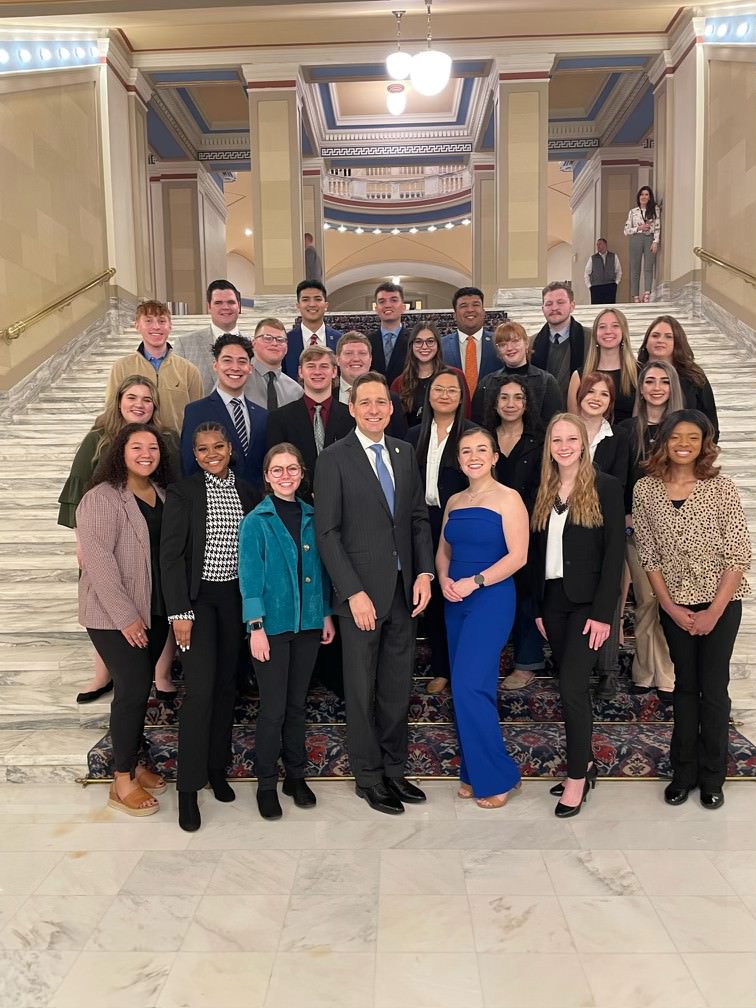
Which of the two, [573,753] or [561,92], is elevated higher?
[561,92]

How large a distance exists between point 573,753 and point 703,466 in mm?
1334

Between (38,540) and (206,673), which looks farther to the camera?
(38,540)

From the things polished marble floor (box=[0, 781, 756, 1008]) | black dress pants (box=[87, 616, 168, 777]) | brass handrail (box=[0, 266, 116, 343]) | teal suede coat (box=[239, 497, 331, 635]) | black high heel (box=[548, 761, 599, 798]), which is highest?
brass handrail (box=[0, 266, 116, 343])

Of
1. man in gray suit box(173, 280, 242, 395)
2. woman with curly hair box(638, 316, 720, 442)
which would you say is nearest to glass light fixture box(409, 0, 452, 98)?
man in gray suit box(173, 280, 242, 395)

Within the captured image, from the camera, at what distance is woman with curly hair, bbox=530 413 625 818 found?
339 centimetres

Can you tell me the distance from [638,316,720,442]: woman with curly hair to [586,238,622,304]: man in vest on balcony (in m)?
7.76

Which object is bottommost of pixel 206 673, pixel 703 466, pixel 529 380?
pixel 206 673

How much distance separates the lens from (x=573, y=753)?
136 inches

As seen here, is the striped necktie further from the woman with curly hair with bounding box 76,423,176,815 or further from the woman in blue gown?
the woman in blue gown

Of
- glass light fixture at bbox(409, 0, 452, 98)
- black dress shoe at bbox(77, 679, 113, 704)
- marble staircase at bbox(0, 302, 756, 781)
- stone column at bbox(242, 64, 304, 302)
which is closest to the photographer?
marble staircase at bbox(0, 302, 756, 781)

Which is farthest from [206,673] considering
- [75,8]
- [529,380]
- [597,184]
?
[597,184]

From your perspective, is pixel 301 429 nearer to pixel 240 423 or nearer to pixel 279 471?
pixel 240 423

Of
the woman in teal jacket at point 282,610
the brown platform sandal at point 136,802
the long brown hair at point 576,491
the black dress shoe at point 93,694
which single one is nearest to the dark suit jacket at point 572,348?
the long brown hair at point 576,491

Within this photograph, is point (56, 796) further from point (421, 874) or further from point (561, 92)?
point (561, 92)
